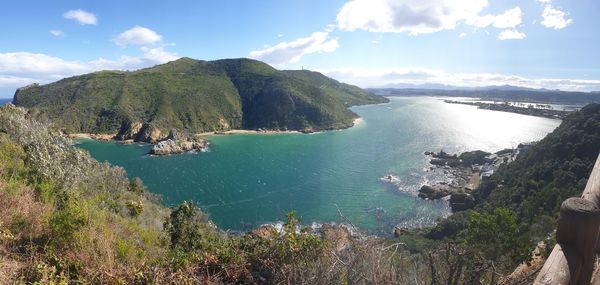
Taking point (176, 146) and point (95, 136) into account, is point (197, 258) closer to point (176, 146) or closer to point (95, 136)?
point (176, 146)

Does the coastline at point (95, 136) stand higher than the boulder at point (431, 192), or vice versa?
the coastline at point (95, 136)

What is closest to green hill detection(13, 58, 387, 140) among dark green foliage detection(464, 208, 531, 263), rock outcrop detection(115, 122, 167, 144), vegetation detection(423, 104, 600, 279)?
rock outcrop detection(115, 122, 167, 144)

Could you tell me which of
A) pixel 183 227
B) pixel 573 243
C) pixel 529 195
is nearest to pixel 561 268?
pixel 573 243

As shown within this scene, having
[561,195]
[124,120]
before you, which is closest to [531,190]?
[561,195]

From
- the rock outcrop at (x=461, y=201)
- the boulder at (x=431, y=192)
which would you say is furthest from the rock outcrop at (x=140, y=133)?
the rock outcrop at (x=461, y=201)

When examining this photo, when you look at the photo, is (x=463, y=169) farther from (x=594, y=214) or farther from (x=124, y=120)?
(x=124, y=120)

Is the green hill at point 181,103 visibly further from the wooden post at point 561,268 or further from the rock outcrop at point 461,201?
the wooden post at point 561,268
